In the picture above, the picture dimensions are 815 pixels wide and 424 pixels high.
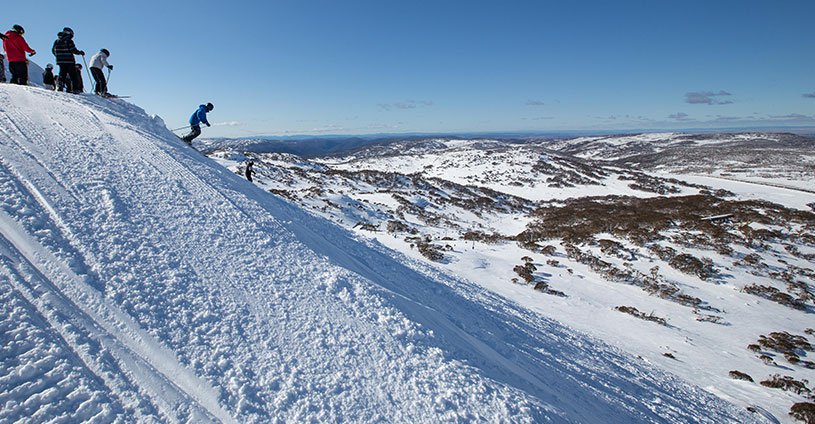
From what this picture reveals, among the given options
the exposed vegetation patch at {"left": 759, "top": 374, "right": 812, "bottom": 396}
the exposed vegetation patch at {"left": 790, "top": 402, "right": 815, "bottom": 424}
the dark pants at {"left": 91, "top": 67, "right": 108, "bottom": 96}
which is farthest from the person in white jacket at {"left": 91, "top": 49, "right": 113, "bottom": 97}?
the exposed vegetation patch at {"left": 759, "top": 374, "right": 812, "bottom": 396}

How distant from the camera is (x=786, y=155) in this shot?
89875 millimetres

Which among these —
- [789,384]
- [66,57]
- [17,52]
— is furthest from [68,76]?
[789,384]

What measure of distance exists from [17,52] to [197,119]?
17.8 ft

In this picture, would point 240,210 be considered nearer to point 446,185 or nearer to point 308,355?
point 308,355

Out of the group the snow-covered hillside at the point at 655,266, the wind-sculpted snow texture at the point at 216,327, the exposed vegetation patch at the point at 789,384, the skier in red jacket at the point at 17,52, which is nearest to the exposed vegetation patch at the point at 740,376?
the snow-covered hillside at the point at 655,266

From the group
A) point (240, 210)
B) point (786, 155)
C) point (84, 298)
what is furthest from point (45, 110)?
point (786, 155)

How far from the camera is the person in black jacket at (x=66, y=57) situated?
11.4m

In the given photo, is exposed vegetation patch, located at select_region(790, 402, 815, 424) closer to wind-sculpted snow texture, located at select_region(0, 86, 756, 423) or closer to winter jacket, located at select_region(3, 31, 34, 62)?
wind-sculpted snow texture, located at select_region(0, 86, 756, 423)

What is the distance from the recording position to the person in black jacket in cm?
1137

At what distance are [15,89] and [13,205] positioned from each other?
7.55 metres

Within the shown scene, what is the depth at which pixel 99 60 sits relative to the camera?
1216 centimetres

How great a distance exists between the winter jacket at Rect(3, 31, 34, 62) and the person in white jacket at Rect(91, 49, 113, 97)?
71.6 inches

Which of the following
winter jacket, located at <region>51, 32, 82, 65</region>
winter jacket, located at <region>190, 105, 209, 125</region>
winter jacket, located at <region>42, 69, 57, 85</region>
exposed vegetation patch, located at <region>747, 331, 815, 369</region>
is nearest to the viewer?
exposed vegetation patch, located at <region>747, 331, 815, 369</region>

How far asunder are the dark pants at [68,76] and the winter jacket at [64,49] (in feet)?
0.45
